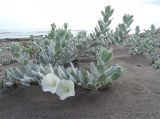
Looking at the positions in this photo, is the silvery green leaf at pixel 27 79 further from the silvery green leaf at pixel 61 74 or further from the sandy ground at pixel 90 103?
the silvery green leaf at pixel 61 74

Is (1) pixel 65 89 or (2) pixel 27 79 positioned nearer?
(1) pixel 65 89

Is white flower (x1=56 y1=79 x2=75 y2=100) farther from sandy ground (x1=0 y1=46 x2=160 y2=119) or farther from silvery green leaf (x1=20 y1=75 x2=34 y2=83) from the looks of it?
silvery green leaf (x1=20 y1=75 x2=34 y2=83)

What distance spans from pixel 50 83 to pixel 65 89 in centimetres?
8

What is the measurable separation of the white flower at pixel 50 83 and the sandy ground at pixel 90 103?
138 mm

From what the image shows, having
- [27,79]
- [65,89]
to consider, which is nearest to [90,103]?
[65,89]

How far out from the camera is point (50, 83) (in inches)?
73.9

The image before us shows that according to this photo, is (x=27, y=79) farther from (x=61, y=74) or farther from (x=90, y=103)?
(x=90, y=103)

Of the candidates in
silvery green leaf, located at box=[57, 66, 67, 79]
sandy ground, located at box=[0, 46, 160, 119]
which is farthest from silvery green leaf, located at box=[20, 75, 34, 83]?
silvery green leaf, located at box=[57, 66, 67, 79]

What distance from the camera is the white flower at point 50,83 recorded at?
6.10 ft

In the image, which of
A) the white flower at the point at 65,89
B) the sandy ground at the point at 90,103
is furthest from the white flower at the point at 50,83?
the sandy ground at the point at 90,103

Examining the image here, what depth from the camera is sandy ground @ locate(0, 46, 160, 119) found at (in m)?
1.89

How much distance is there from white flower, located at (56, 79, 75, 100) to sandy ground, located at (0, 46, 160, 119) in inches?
3.9

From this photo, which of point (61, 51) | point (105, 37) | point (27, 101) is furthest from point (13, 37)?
point (27, 101)

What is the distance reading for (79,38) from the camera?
10.0ft
